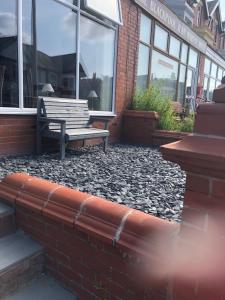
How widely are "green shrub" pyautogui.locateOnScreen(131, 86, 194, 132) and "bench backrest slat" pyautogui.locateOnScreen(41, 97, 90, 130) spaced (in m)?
2.07

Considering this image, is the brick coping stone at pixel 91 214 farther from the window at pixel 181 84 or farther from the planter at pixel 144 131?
the window at pixel 181 84

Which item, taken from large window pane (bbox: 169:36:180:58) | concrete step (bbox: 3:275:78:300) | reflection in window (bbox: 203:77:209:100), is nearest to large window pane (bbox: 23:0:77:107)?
concrete step (bbox: 3:275:78:300)

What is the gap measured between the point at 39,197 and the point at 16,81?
282 centimetres

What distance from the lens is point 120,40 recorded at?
243 inches

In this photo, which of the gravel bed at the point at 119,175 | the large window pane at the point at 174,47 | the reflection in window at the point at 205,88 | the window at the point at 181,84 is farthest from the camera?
the reflection in window at the point at 205,88

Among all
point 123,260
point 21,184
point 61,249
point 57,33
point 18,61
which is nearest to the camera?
point 123,260

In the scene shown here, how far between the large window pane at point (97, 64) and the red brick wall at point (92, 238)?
389 cm

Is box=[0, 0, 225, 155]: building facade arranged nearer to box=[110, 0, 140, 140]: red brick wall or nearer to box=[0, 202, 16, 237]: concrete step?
box=[110, 0, 140, 140]: red brick wall

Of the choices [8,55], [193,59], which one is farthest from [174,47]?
[8,55]

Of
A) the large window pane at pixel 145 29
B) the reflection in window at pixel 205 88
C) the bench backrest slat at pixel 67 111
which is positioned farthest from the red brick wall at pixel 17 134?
the reflection in window at pixel 205 88

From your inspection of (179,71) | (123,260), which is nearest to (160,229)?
(123,260)

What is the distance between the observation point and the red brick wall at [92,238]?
1.45 m

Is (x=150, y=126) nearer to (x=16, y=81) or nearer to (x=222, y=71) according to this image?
(x=16, y=81)

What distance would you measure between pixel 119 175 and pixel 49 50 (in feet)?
9.98
